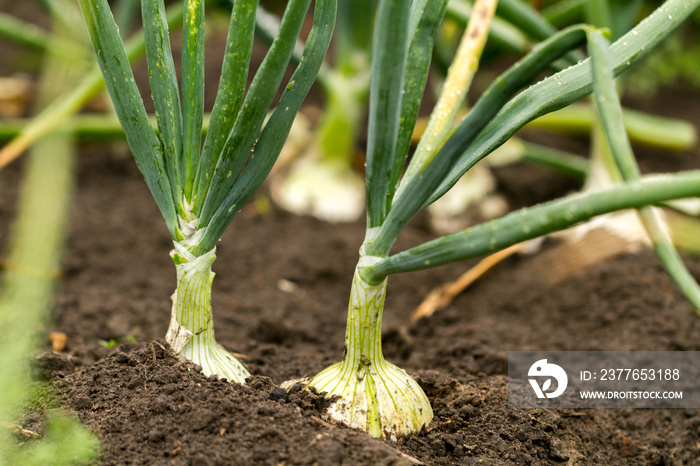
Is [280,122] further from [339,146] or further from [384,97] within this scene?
[339,146]

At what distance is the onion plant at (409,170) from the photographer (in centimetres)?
64

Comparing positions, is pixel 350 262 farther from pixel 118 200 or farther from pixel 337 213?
pixel 118 200

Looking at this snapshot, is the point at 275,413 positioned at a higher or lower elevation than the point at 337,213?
lower

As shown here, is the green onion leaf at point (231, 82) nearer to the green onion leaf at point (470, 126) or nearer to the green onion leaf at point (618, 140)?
the green onion leaf at point (470, 126)

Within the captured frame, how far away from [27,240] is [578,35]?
752 mm

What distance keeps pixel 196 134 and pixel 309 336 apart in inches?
24.1

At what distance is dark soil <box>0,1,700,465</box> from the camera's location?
71 cm

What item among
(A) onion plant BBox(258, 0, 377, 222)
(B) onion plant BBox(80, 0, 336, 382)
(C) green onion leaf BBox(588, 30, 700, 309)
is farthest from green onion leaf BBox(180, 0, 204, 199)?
(A) onion plant BBox(258, 0, 377, 222)

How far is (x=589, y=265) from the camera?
61.4 inches

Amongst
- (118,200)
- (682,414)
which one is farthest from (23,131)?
(682,414)

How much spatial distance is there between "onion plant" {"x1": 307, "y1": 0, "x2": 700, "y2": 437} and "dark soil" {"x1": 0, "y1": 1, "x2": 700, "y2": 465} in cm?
5

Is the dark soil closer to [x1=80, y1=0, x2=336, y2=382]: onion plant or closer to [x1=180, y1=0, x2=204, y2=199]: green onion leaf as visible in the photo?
[x1=80, y1=0, x2=336, y2=382]: onion plant

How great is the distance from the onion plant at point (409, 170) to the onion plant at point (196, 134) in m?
0.12

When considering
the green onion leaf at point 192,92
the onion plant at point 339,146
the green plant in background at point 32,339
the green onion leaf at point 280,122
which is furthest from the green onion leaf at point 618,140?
the onion plant at point 339,146
